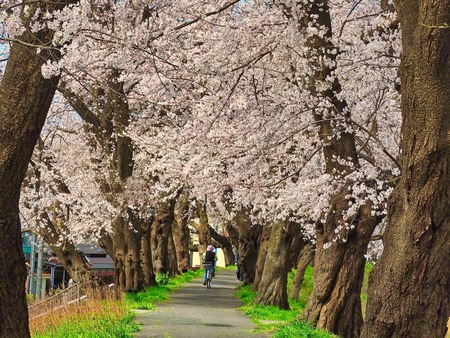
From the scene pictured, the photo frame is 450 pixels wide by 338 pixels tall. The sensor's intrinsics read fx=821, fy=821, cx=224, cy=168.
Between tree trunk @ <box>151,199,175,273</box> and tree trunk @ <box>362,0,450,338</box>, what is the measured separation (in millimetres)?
24482

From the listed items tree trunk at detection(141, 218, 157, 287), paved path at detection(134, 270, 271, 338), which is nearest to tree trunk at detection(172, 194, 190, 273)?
tree trunk at detection(141, 218, 157, 287)

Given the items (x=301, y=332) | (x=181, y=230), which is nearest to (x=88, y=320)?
(x=301, y=332)

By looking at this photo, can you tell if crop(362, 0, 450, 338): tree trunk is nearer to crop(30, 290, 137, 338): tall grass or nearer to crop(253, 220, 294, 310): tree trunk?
crop(30, 290, 137, 338): tall grass

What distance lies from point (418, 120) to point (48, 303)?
11408 millimetres

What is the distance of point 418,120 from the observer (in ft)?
27.5

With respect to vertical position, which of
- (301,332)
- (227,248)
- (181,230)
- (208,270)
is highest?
(227,248)

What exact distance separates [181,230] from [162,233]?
48.9 feet

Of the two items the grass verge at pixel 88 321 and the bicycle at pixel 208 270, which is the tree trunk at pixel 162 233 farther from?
the grass verge at pixel 88 321

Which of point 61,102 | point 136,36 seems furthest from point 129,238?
point 136,36

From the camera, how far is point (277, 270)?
23922 millimetres

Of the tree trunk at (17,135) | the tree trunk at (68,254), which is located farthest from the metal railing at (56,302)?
the tree trunk at (17,135)

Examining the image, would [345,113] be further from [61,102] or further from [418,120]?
[61,102]

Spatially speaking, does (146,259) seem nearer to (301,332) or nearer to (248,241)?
(248,241)

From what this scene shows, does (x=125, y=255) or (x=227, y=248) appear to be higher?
(x=227, y=248)
